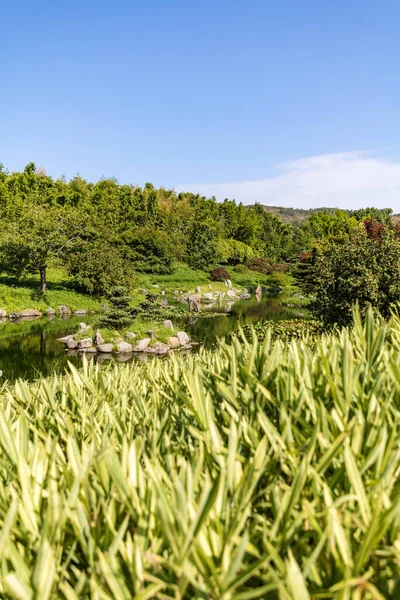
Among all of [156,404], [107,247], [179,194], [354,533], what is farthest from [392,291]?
[179,194]

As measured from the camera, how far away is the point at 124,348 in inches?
586

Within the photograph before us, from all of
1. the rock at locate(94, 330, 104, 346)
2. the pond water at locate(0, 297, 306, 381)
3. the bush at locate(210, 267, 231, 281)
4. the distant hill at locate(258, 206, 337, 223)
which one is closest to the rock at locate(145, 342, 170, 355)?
the pond water at locate(0, 297, 306, 381)

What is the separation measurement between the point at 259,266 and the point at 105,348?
31130mm

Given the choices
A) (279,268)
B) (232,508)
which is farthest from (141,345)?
(279,268)

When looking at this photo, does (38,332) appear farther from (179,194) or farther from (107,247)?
(179,194)

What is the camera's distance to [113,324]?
54.1 feet

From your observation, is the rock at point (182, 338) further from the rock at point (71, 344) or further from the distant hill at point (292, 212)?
the distant hill at point (292, 212)

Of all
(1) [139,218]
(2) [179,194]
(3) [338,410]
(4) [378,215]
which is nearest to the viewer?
(3) [338,410]

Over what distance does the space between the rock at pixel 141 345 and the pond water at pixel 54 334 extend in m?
1.08

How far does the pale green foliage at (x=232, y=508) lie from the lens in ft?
2.84

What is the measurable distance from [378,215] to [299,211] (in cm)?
8765

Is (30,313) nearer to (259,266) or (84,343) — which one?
(84,343)

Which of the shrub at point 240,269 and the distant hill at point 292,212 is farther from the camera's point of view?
the distant hill at point 292,212

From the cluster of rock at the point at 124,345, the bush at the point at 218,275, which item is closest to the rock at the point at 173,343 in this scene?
the cluster of rock at the point at 124,345
